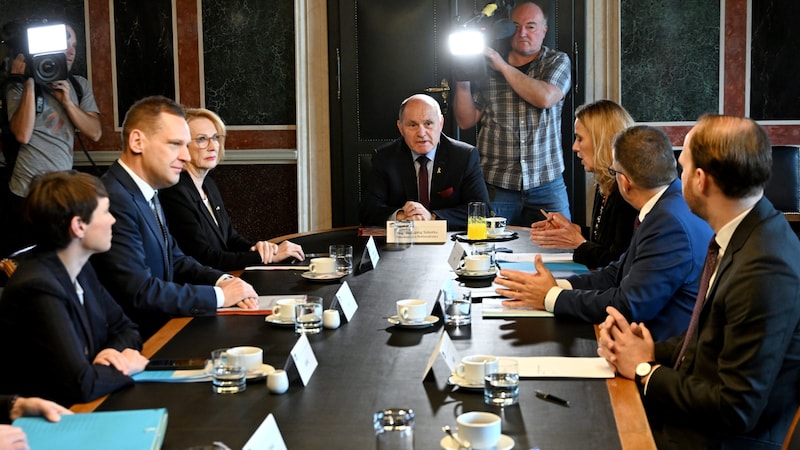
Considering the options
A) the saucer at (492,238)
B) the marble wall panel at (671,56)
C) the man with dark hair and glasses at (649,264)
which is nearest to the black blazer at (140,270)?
the man with dark hair and glasses at (649,264)

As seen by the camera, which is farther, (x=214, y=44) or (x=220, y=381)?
(x=214, y=44)

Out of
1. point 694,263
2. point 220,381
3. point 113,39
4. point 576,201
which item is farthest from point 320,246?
point 113,39

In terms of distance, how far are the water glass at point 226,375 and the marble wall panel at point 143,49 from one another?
5139 millimetres

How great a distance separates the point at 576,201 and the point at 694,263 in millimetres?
3965

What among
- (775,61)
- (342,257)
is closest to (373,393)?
(342,257)

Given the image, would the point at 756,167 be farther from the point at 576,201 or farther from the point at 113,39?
the point at 113,39

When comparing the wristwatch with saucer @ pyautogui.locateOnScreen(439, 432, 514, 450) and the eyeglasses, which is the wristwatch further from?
the eyeglasses

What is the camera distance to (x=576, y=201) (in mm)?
6758

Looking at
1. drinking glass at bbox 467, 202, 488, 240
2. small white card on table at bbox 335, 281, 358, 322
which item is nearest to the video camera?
drinking glass at bbox 467, 202, 488, 240

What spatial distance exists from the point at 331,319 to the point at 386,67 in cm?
438

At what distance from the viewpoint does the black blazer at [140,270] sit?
294 centimetres

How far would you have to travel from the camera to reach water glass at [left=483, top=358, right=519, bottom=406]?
6.53ft

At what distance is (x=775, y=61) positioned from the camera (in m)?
6.52

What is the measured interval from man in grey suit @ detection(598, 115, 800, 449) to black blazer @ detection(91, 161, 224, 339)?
1.24m
